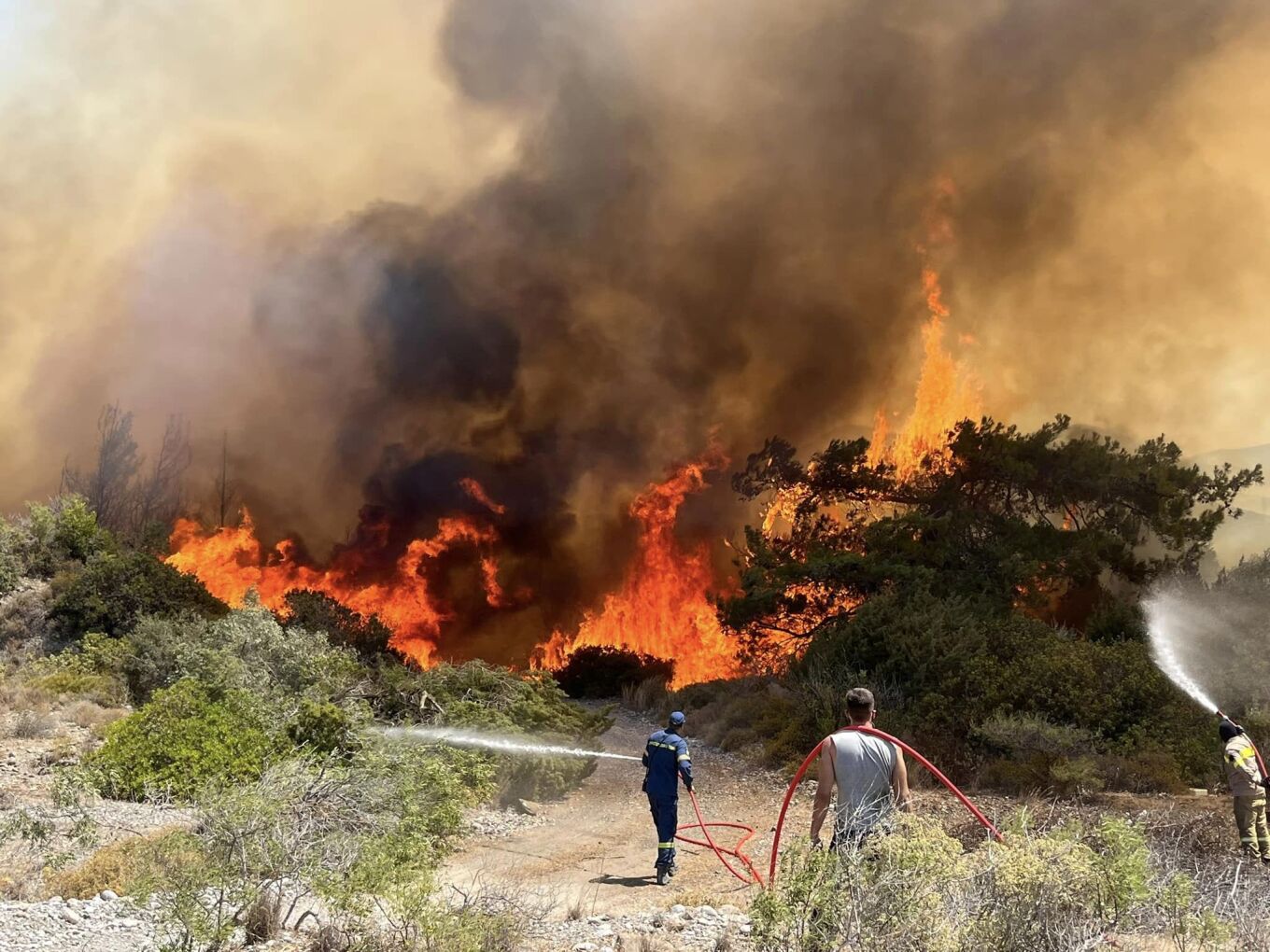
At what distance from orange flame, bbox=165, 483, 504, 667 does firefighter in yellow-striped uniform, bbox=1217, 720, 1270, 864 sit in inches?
825

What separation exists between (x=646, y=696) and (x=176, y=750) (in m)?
12.9

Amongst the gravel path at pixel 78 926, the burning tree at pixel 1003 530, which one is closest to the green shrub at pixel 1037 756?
the burning tree at pixel 1003 530

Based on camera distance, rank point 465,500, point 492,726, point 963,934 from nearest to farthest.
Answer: point 963,934 → point 492,726 → point 465,500

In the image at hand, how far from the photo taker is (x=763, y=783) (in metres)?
13.8

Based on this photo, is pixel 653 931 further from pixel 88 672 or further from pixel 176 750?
pixel 88 672

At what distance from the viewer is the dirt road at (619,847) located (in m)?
8.32

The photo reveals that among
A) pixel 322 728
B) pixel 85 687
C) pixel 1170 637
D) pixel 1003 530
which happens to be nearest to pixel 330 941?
pixel 322 728

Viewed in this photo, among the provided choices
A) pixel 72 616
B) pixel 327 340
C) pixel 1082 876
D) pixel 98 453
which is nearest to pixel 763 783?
pixel 1082 876

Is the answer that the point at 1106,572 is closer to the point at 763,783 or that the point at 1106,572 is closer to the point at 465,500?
the point at 763,783

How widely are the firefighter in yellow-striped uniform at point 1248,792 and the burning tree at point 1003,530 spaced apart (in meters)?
9.22

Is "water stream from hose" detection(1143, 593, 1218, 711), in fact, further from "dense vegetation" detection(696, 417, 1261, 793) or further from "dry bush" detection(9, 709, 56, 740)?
"dry bush" detection(9, 709, 56, 740)

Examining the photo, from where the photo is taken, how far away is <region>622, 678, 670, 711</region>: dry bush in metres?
22.0

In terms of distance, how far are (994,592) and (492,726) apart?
33.7ft

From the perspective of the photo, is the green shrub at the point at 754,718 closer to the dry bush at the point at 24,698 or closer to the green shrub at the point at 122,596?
the green shrub at the point at 122,596
